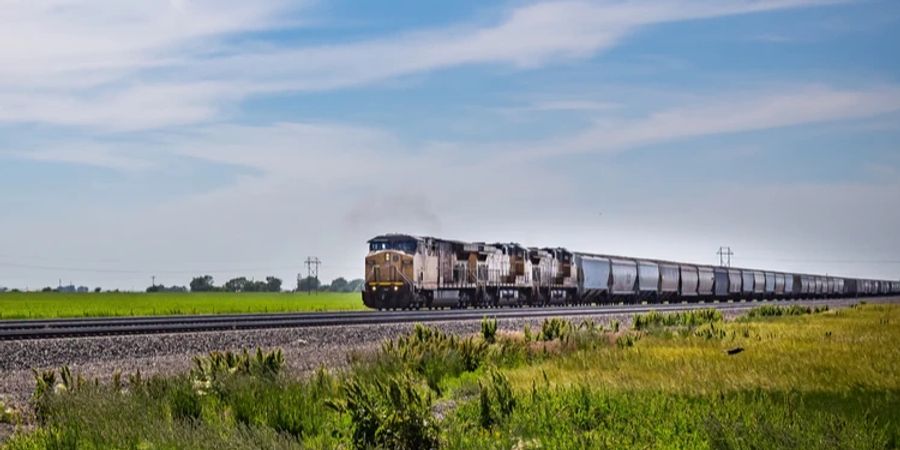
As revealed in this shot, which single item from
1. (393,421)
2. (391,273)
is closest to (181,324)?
(391,273)

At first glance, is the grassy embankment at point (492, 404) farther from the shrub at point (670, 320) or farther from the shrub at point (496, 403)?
the shrub at point (670, 320)

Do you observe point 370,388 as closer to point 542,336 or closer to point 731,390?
point 731,390

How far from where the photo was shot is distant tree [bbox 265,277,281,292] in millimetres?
191000

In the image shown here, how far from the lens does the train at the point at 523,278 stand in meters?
48.9

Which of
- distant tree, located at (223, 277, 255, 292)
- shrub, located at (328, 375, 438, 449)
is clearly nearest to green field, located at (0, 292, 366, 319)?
shrub, located at (328, 375, 438, 449)

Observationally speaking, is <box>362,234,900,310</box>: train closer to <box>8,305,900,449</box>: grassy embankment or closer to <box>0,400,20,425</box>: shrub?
<box>8,305,900,449</box>: grassy embankment

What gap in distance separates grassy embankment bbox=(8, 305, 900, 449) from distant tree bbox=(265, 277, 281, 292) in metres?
175

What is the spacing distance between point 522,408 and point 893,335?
651 inches

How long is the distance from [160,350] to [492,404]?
12.6 metres

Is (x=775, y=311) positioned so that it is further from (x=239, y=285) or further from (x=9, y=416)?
(x=239, y=285)

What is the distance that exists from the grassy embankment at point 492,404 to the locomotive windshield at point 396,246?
29570 mm

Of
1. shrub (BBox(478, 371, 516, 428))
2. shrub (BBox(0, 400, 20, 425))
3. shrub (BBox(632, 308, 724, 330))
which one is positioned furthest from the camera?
shrub (BBox(632, 308, 724, 330))

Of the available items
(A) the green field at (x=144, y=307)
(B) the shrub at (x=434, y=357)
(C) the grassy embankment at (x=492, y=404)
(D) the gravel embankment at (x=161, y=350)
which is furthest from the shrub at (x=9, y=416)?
(A) the green field at (x=144, y=307)

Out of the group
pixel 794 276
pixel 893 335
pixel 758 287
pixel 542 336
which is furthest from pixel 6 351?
pixel 794 276
